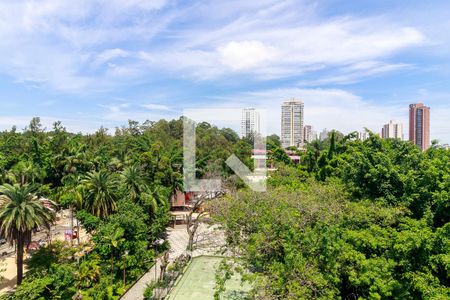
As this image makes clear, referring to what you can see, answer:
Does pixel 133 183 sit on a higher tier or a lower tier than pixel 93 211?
higher

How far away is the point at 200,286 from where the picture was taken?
905 centimetres

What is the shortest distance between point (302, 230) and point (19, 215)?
9684 millimetres

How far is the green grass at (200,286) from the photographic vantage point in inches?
327

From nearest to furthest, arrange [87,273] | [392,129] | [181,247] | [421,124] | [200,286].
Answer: [200,286], [87,273], [181,247], [421,124], [392,129]

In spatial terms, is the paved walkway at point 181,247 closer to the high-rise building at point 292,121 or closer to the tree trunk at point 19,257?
the tree trunk at point 19,257

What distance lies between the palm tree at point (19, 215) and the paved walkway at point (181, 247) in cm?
422

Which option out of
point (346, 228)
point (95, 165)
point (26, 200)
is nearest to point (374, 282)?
point (346, 228)

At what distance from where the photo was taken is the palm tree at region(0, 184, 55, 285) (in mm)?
10516

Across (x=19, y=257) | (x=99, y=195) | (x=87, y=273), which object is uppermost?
(x=99, y=195)

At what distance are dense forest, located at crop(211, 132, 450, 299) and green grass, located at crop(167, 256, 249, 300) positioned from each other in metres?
0.81

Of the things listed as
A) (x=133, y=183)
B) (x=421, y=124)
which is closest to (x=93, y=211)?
(x=133, y=183)

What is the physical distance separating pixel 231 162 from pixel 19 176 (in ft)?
51.5

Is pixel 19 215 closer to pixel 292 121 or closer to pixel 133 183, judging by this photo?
pixel 133 183

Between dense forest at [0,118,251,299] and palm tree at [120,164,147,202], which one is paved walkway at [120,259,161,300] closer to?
dense forest at [0,118,251,299]
